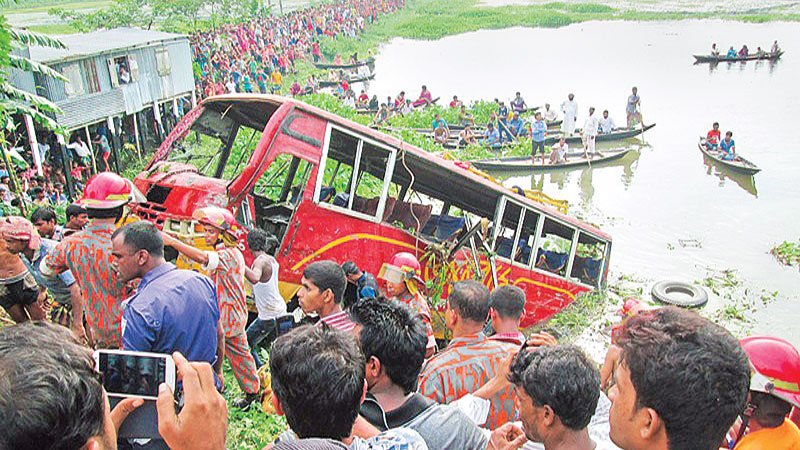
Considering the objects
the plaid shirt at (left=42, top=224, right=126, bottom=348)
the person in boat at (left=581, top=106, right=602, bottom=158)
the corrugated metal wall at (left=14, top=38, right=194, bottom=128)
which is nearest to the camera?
the plaid shirt at (left=42, top=224, right=126, bottom=348)

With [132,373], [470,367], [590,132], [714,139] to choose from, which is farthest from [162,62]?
[714,139]

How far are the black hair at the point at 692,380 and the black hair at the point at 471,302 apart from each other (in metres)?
1.84

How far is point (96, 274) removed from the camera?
4371 millimetres

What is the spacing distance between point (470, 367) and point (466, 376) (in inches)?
2.6

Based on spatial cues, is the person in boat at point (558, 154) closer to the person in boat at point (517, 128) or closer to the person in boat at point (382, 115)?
the person in boat at point (517, 128)

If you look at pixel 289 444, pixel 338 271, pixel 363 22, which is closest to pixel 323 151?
pixel 338 271

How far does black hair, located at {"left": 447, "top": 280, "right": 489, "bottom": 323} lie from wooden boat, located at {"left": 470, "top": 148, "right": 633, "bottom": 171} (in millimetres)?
14127

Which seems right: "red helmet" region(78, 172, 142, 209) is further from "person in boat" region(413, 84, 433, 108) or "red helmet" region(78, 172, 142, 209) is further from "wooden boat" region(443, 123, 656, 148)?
"person in boat" region(413, 84, 433, 108)

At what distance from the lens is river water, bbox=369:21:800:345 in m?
13.2

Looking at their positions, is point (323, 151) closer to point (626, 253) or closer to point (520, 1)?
point (626, 253)

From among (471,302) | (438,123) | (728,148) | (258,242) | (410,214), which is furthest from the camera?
(438,123)

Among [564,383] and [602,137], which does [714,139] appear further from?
[564,383]

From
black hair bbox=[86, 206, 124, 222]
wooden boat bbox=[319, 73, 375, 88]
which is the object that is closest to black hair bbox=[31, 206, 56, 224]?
black hair bbox=[86, 206, 124, 222]

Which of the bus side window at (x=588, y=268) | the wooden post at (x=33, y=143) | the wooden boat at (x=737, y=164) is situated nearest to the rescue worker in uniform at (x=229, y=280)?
the bus side window at (x=588, y=268)
